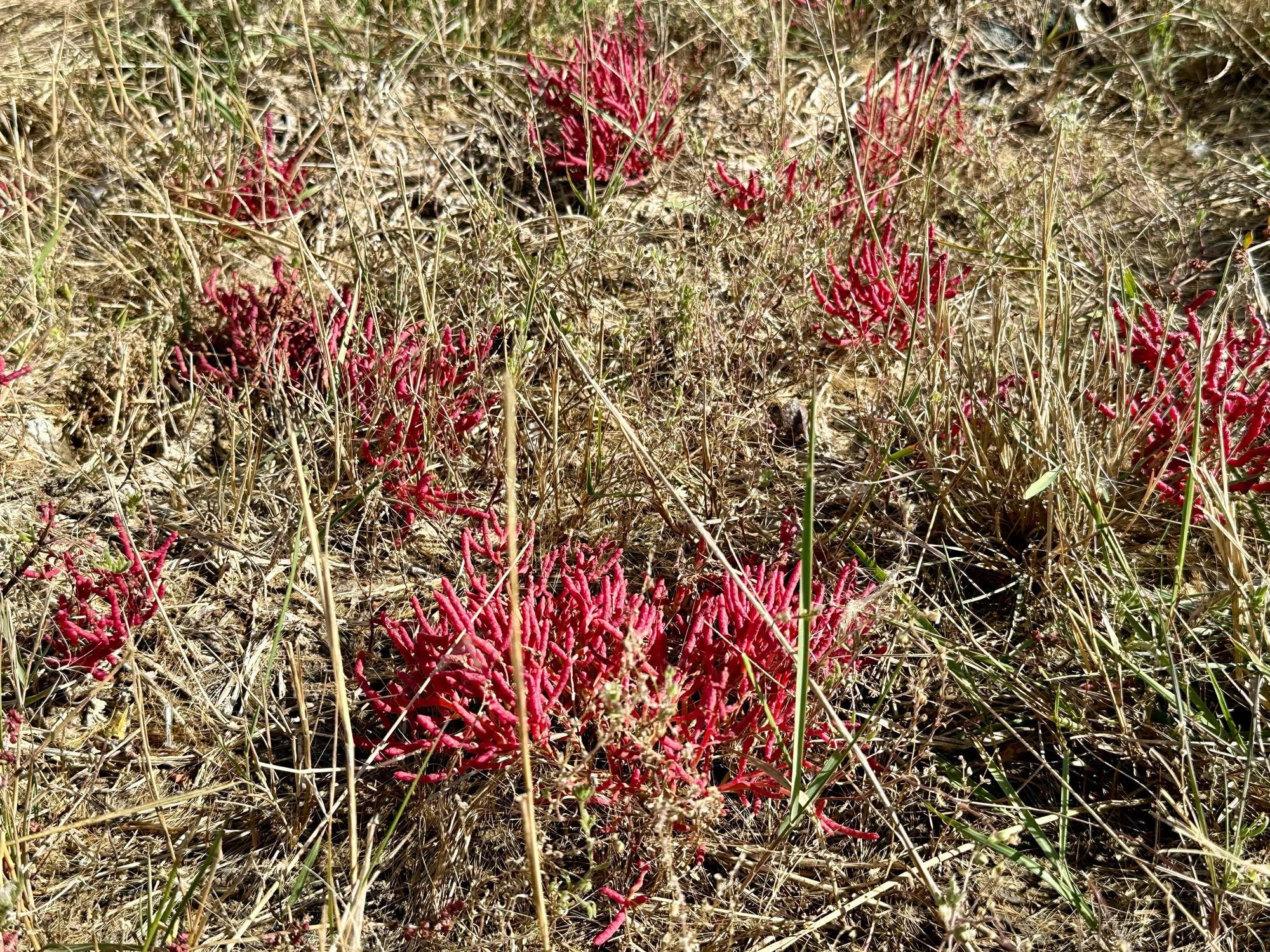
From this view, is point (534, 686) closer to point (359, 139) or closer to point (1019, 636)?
point (1019, 636)

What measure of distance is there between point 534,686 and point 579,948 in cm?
55

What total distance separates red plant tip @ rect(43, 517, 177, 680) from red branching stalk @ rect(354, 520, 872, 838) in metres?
0.59

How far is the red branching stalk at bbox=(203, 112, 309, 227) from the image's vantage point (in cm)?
345

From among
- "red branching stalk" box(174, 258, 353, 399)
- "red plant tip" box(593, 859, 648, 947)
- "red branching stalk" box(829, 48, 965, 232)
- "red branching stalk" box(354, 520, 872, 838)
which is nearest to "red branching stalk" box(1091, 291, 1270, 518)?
"red branching stalk" box(354, 520, 872, 838)

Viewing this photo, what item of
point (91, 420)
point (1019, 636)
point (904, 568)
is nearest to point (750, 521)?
point (904, 568)

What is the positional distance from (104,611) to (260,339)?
2.83 ft

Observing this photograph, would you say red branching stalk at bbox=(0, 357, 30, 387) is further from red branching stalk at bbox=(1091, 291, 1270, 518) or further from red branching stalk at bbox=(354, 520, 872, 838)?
red branching stalk at bbox=(1091, 291, 1270, 518)

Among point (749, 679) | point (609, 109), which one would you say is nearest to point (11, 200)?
point (609, 109)

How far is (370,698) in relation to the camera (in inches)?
90.8

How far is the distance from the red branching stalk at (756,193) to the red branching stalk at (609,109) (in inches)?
11.8

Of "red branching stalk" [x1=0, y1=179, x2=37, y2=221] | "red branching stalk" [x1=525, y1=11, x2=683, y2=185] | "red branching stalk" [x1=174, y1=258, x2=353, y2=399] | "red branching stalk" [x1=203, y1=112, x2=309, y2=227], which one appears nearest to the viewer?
"red branching stalk" [x1=174, y1=258, x2=353, y2=399]

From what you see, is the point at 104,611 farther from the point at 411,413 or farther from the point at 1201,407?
the point at 1201,407

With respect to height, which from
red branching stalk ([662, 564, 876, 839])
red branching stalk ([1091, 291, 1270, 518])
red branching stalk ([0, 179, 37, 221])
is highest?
red branching stalk ([0, 179, 37, 221])

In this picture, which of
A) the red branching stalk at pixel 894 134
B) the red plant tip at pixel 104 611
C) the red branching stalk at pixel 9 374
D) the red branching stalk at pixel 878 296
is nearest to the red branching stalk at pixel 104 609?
the red plant tip at pixel 104 611
